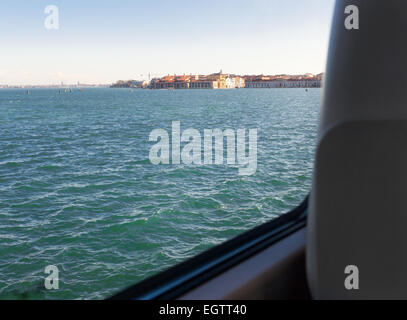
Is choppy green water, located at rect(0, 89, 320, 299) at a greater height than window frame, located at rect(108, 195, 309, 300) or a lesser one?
lesser

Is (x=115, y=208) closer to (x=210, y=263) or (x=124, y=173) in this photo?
(x=124, y=173)

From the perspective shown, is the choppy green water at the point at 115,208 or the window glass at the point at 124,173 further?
the choppy green water at the point at 115,208

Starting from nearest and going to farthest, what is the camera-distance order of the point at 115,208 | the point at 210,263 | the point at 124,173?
the point at 210,263
the point at 115,208
the point at 124,173

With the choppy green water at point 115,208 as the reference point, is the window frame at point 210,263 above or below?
above

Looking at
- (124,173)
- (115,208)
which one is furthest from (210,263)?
(124,173)

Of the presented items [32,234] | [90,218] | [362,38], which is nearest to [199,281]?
[362,38]

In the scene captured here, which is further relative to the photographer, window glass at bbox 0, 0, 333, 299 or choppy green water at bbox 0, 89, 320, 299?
choppy green water at bbox 0, 89, 320, 299

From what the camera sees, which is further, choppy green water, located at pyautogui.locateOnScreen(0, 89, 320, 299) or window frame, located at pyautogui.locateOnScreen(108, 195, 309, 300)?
choppy green water, located at pyautogui.locateOnScreen(0, 89, 320, 299)

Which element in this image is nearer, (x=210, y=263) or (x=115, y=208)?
(x=210, y=263)

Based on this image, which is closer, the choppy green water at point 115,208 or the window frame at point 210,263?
the window frame at point 210,263
